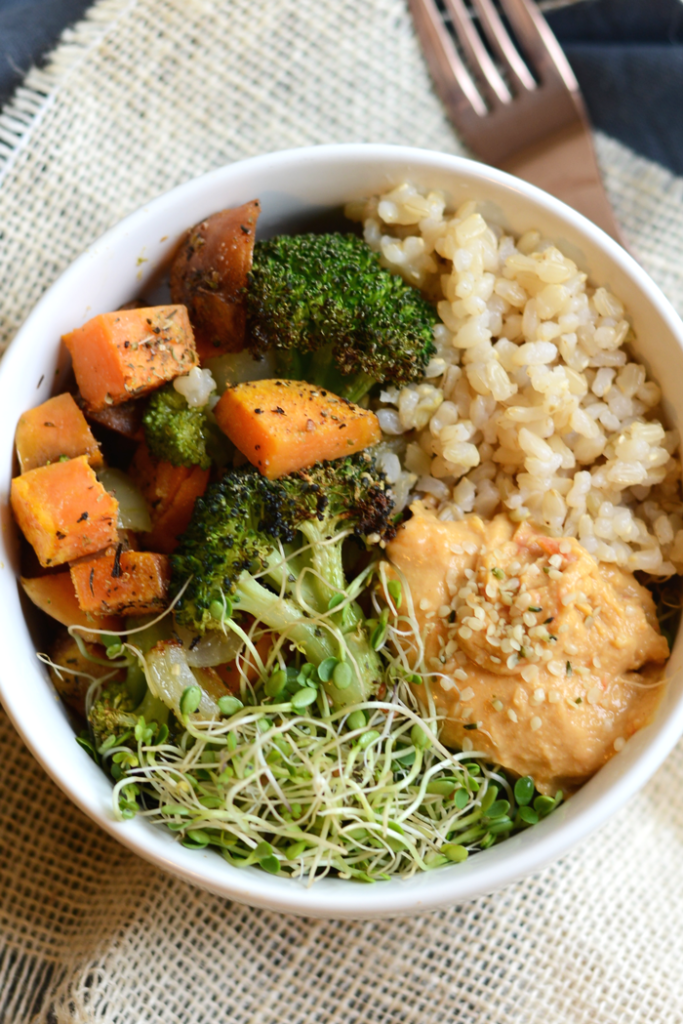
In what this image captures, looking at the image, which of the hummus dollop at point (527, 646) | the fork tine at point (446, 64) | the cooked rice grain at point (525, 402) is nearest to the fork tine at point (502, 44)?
the fork tine at point (446, 64)

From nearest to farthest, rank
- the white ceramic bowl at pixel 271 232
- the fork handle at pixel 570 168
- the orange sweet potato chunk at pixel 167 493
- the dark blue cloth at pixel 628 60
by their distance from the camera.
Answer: the white ceramic bowl at pixel 271 232, the orange sweet potato chunk at pixel 167 493, the fork handle at pixel 570 168, the dark blue cloth at pixel 628 60

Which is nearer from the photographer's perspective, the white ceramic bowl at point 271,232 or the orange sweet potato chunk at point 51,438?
the white ceramic bowl at point 271,232

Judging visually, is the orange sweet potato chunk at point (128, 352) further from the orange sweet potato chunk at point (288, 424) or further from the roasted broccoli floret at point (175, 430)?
the orange sweet potato chunk at point (288, 424)

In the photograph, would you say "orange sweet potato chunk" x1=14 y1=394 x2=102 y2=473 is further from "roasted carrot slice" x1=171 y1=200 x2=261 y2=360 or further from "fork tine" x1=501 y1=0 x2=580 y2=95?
"fork tine" x1=501 y1=0 x2=580 y2=95

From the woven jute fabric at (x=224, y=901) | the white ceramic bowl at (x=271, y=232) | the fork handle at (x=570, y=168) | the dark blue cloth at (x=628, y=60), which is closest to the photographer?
the white ceramic bowl at (x=271, y=232)

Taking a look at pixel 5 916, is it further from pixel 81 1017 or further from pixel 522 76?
pixel 522 76

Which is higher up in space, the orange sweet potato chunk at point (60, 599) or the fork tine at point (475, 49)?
the fork tine at point (475, 49)
